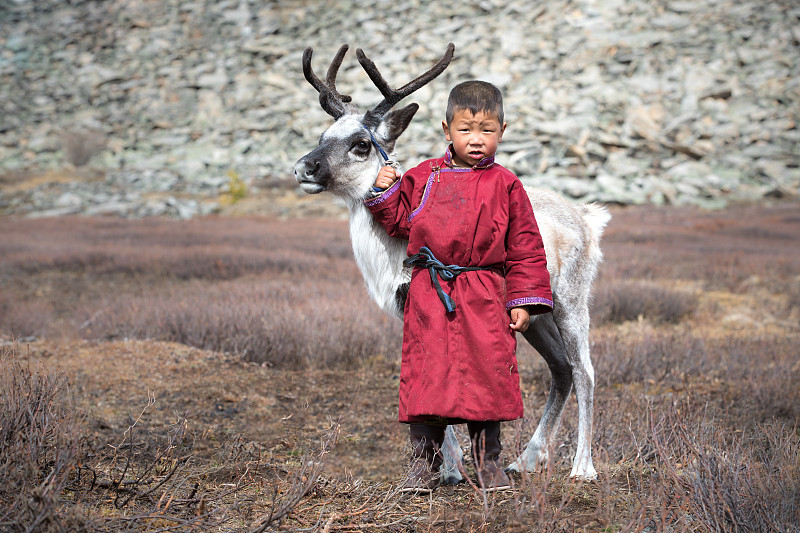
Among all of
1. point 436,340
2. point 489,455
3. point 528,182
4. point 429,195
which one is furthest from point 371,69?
point 528,182

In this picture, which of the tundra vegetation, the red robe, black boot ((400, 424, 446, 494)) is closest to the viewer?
the tundra vegetation

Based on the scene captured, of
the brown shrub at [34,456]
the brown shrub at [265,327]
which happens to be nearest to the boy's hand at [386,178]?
the brown shrub at [34,456]

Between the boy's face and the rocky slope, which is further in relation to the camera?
the rocky slope

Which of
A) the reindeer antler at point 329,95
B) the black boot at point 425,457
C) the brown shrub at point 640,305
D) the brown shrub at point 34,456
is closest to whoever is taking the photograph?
the brown shrub at point 34,456

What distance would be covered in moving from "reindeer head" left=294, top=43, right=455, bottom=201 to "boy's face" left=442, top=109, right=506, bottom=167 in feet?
1.98

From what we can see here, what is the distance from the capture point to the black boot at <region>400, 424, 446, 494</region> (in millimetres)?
2888

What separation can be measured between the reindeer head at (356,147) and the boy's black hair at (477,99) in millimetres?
Answer: 558

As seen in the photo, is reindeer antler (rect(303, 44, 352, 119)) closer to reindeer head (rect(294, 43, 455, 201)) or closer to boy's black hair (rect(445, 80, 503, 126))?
reindeer head (rect(294, 43, 455, 201))

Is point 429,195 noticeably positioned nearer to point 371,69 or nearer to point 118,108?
point 371,69

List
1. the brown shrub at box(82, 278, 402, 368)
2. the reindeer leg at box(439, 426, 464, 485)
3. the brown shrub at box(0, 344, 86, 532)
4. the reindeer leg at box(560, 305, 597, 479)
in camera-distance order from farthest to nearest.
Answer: the brown shrub at box(82, 278, 402, 368) → the reindeer leg at box(560, 305, 597, 479) → the reindeer leg at box(439, 426, 464, 485) → the brown shrub at box(0, 344, 86, 532)

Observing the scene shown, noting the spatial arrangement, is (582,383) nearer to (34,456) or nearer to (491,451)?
(491,451)

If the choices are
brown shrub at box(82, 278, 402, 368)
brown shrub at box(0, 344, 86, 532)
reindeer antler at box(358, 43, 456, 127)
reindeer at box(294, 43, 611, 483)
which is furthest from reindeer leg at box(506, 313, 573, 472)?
brown shrub at box(82, 278, 402, 368)

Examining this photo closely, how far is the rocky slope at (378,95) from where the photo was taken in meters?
30.2

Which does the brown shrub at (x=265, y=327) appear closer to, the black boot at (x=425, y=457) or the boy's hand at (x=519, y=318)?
the black boot at (x=425, y=457)
